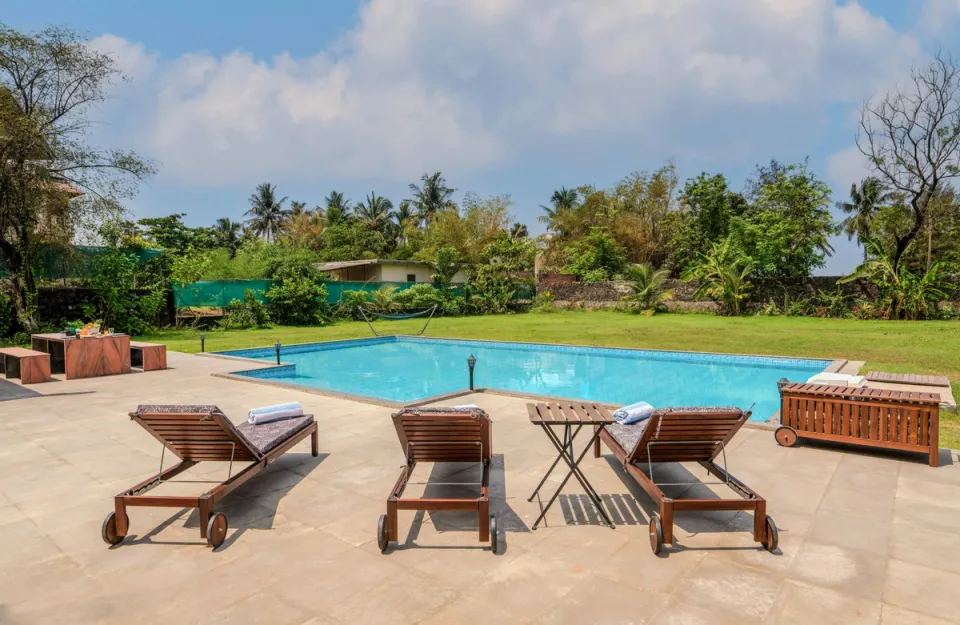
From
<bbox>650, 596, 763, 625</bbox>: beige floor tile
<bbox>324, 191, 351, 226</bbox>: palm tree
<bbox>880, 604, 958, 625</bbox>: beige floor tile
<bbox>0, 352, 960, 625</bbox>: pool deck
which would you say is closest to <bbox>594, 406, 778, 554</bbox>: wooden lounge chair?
<bbox>0, 352, 960, 625</bbox>: pool deck

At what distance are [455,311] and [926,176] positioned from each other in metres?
20.6

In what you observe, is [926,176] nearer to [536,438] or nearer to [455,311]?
[455,311]

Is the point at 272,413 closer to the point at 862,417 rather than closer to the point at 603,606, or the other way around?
the point at 603,606

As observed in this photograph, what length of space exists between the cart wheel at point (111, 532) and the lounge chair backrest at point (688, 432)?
3248 mm

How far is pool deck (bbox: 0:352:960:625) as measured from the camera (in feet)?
8.13

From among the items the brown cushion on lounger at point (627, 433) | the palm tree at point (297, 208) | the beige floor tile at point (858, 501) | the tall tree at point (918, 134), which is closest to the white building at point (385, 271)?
the tall tree at point (918, 134)

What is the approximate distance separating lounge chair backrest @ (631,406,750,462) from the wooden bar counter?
9830 mm

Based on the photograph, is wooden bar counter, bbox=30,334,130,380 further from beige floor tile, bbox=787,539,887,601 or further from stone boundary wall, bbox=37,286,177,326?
beige floor tile, bbox=787,539,887,601

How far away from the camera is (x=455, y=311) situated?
26.4 metres

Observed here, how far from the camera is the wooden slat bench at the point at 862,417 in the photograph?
4.50m

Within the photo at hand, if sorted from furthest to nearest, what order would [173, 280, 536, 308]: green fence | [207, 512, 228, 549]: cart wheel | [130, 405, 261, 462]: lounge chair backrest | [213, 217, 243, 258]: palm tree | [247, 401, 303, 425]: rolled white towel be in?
[213, 217, 243, 258]: palm tree < [173, 280, 536, 308]: green fence < [247, 401, 303, 425]: rolled white towel < [130, 405, 261, 462]: lounge chair backrest < [207, 512, 228, 549]: cart wheel

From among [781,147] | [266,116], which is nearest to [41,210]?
[266,116]

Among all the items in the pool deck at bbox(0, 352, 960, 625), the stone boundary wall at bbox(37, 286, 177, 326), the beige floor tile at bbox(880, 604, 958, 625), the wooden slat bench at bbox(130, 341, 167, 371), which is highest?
the stone boundary wall at bbox(37, 286, 177, 326)

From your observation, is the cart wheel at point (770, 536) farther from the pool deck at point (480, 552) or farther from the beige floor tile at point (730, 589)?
the beige floor tile at point (730, 589)
